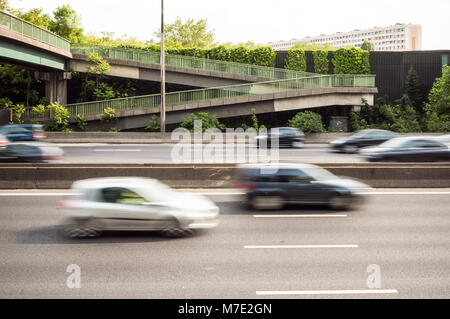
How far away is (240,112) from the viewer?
1559 inches

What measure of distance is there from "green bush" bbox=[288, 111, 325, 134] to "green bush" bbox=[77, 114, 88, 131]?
17.5m

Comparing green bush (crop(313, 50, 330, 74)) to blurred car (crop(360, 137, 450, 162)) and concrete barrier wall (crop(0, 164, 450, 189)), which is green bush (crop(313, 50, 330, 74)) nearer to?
blurred car (crop(360, 137, 450, 162))

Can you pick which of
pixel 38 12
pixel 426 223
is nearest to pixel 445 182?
pixel 426 223

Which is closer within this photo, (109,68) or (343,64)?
(109,68)

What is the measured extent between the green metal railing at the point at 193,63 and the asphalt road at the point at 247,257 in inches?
1178

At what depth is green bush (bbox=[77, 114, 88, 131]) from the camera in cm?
3838

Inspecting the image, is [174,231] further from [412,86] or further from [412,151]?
[412,86]

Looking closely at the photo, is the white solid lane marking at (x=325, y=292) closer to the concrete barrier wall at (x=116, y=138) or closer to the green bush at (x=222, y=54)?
the concrete barrier wall at (x=116, y=138)

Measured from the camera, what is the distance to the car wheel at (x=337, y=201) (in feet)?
42.0

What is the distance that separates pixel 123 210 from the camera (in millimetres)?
9945

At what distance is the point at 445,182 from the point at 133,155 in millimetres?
16077

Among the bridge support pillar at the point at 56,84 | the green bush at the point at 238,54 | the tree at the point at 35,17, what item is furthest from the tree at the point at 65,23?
the green bush at the point at 238,54

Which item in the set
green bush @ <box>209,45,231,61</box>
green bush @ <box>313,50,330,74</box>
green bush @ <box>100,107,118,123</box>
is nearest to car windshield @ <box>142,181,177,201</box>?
green bush @ <box>100,107,118,123</box>

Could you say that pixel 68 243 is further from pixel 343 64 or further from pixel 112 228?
pixel 343 64
